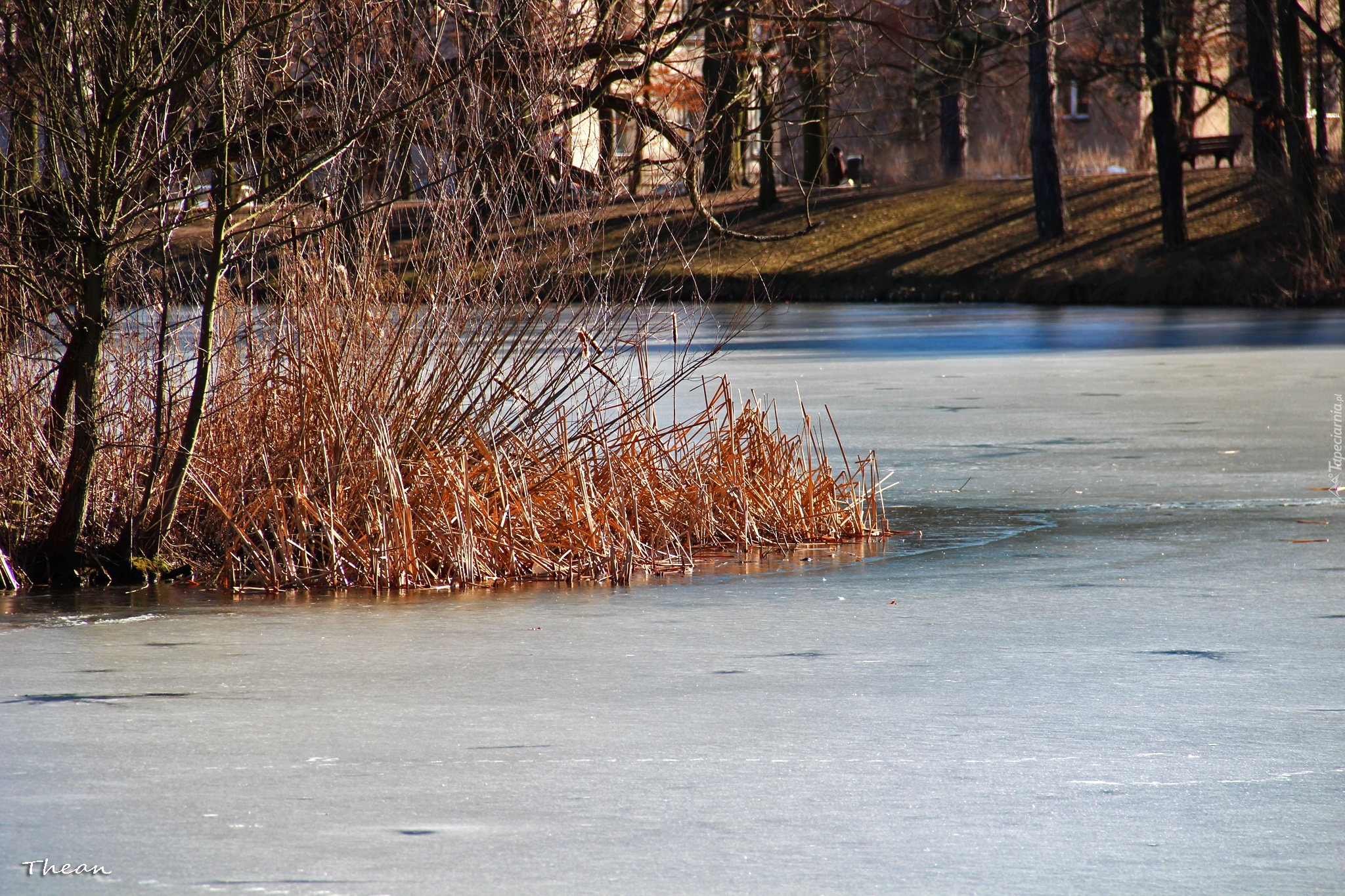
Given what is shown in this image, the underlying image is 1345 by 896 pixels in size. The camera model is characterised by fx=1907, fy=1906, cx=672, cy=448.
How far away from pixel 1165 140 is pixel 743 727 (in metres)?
30.8

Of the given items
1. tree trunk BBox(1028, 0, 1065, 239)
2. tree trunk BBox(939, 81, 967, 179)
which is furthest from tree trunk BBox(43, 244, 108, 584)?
tree trunk BBox(939, 81, 967, 179)

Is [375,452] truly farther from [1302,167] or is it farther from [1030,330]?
[1302,167]

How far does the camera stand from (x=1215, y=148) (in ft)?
129

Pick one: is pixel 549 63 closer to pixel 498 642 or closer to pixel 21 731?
pixel 498 642

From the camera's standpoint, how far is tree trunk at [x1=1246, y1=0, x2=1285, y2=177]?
3088cm

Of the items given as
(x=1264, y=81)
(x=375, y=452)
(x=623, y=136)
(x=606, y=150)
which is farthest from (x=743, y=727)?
(x=1264, y=81)

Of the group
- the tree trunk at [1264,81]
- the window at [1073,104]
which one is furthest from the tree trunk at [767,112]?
the window at [1073,104]

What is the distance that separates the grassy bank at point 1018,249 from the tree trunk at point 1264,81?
0.86 metres

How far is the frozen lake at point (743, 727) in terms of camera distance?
362 cm

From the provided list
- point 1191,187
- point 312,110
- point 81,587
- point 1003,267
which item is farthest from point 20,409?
point 1191,187

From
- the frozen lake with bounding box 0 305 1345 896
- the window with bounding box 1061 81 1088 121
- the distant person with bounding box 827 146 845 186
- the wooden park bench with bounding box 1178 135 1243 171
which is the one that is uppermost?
the window with bounding box 1061 81 1088 121

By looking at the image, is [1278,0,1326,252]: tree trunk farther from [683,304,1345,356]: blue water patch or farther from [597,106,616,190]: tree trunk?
[597,106,616,190]: tree trunk

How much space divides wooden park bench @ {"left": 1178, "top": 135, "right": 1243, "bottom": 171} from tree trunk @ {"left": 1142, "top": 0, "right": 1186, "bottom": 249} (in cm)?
529

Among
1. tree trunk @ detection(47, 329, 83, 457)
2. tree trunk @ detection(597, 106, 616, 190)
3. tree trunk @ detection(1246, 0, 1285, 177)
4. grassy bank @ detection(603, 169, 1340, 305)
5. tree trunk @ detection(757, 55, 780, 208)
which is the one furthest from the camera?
tree trunk @ detection(1246, 0, 1285, 177)
